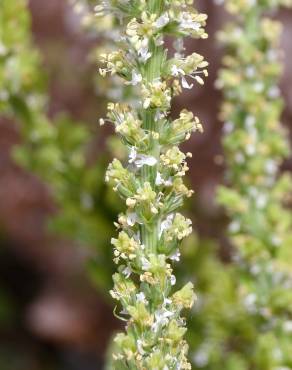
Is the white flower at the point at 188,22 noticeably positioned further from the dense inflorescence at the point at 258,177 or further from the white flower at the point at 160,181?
the dense inflorescence at the point at 258,177

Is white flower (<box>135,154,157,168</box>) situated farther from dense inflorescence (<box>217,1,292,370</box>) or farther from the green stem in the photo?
dense inflorescence (<box>217,1,292,370</box>)

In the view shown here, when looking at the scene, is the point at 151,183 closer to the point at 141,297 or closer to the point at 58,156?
the point at 141,297

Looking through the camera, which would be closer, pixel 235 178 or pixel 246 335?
pixel 235 178

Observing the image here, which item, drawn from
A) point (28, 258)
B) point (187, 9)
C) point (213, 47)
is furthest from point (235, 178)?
point (28, 258)

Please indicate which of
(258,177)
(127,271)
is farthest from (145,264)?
(258,177)

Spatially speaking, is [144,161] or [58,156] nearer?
[144,161]

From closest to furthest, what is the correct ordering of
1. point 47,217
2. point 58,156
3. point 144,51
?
point 144,51 < point 58,156 < point 47,217

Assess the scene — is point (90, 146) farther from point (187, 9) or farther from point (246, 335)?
point (187, 9)

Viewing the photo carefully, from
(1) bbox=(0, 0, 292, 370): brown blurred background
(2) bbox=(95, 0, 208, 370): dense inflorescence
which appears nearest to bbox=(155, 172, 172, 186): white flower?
(2) bbox=(95, 0, 208, 370): dense inflorescence

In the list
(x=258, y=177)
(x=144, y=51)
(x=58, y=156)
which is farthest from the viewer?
(x=58, y=156)
